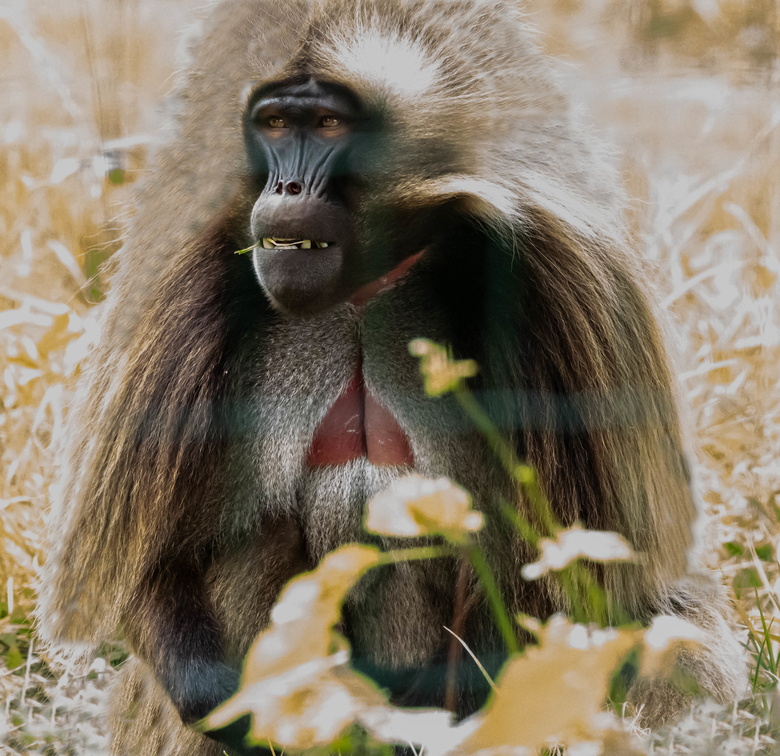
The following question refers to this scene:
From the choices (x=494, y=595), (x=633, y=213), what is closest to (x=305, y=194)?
(x=494, y=595)

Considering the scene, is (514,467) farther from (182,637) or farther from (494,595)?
(182,637)

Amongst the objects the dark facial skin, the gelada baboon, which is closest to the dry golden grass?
the gelada baboon

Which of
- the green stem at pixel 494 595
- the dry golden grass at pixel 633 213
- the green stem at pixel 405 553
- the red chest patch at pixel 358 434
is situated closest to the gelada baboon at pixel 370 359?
the red chest patch at pixel 358 434

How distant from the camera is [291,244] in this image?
1.78 m

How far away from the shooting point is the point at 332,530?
6.43 feet

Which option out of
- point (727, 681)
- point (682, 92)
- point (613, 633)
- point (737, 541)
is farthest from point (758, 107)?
point (613, 633)

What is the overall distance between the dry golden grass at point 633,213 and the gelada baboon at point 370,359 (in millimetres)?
225

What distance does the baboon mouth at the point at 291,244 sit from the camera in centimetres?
177

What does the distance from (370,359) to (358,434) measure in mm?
137

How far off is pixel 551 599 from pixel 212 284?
817mm

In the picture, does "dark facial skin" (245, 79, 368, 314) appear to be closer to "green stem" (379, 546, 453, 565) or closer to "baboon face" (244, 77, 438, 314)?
"baboon face" (244, 77, 438, 314)

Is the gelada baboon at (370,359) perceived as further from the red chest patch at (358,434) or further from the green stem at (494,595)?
the green stem at (494,595)

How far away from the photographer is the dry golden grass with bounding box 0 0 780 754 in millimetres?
1877

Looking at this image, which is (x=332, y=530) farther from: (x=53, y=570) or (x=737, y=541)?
(x=737, y=541)
